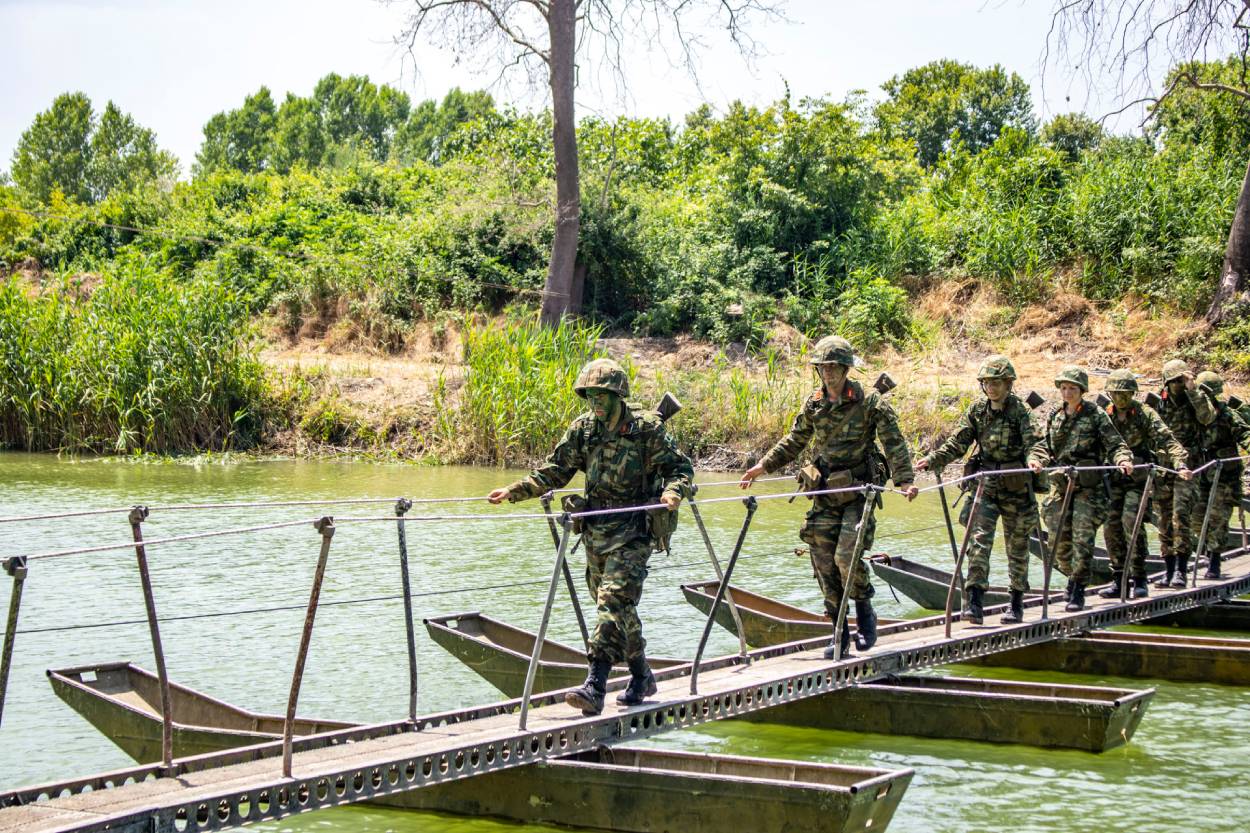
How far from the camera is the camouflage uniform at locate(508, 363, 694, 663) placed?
25.2ft

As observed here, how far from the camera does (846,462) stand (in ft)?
30.4

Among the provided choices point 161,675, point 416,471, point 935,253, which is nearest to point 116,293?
point 416,471

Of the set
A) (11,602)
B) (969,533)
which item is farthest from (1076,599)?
(11,602)

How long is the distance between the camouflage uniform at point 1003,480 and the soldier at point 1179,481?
2.95 m

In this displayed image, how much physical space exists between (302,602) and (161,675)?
6506mm

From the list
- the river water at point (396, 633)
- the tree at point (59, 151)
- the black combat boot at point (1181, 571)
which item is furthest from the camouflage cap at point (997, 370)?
the tree at point (59, 151)

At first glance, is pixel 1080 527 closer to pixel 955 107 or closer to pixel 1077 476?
pixel 1077 476

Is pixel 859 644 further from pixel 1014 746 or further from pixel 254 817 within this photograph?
pixel 254 817

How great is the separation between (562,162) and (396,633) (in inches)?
693

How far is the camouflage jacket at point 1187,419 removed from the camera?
12969 mm

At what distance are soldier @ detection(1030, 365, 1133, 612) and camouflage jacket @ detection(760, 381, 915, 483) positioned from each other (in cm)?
265

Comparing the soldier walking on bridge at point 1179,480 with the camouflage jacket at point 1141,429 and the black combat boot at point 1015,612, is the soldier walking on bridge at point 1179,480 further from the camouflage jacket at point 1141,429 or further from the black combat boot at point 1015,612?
the black combat boot at point 1015,612

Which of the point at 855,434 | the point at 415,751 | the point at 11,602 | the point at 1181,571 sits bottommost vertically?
the point at 415,751

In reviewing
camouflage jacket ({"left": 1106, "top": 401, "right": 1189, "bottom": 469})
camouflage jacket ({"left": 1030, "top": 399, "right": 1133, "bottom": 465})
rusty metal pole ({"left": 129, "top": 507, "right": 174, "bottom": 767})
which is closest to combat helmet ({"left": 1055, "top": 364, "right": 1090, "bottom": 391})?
camouflage jacket ({"left": 1030, "top": 399, "right": 1133, "bottom": 465})
